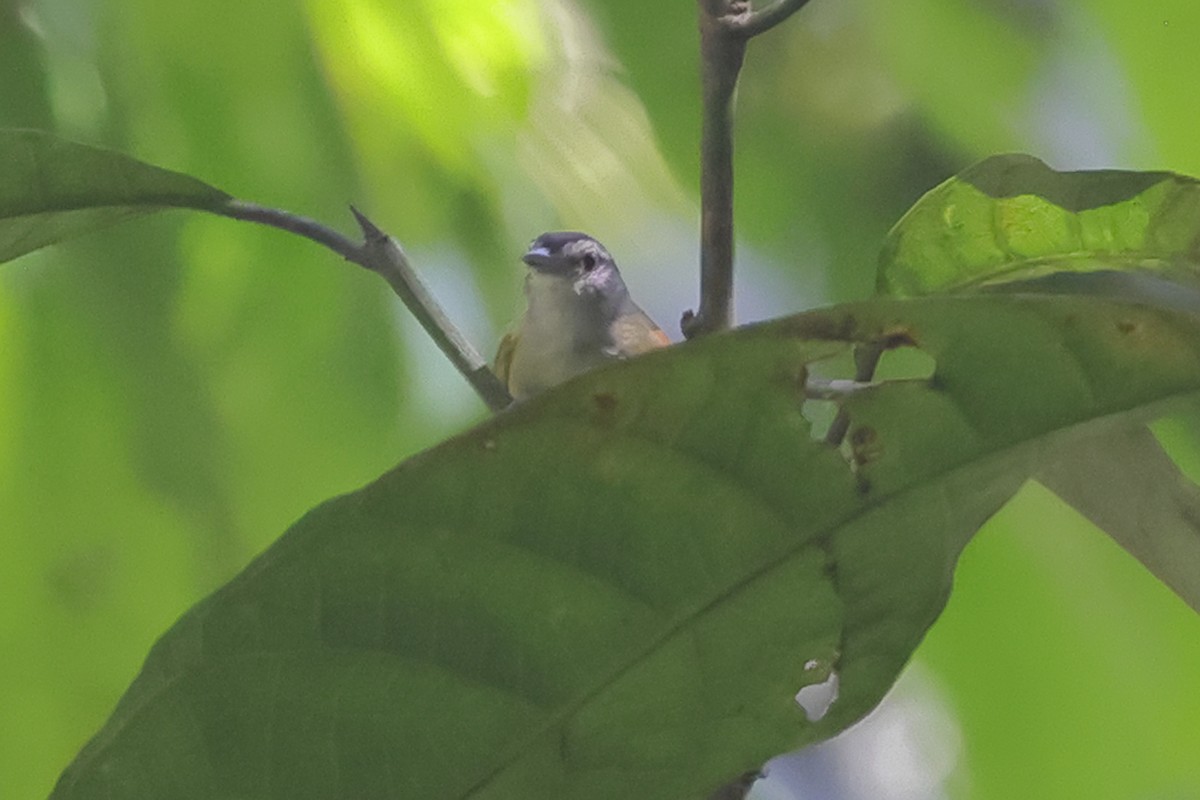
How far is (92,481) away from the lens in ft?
4.37

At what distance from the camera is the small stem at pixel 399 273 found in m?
0.59

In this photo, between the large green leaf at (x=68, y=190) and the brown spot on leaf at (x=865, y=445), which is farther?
the large green leaf at (x=68, y=190)

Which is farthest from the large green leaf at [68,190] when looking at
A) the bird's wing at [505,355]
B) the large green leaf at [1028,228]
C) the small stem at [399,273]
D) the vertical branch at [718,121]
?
the bird's wing at [505,355]

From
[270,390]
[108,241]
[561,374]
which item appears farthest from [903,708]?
[108,241]

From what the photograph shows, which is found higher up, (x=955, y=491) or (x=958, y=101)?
(x=958, y=101)

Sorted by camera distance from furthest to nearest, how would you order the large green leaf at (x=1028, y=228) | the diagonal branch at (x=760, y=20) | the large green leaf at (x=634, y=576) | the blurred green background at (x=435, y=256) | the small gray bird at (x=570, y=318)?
the blurred green background at (x=435, y=256), the small gray bird at (x=570, y=318), the large green leaf at (x=1028, y=228), the diagonal branch at (x=760, y=20), the large green leaf at (x=634, y=576)

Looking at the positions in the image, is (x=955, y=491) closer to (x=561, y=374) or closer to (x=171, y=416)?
(x=561, y=374)

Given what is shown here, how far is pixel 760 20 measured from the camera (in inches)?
19.6

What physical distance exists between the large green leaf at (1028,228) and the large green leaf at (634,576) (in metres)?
0.26

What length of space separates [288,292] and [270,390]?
12 centimetres

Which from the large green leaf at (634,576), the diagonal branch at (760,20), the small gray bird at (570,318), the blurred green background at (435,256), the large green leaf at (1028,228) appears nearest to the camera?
the large green leaf at (634,576)

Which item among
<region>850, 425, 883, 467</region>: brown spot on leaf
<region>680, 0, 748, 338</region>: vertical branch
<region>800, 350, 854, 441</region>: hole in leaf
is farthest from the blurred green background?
<region>850, 425, 883, 467</region>: brown spot on leaf

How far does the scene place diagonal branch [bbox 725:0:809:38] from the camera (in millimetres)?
500

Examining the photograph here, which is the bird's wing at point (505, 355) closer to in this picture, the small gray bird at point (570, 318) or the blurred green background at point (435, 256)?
the small gray bird at point (570, 318)
